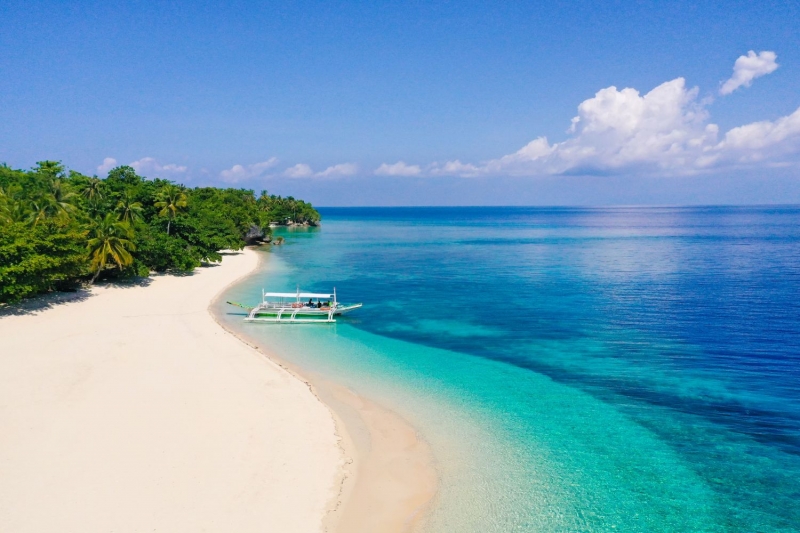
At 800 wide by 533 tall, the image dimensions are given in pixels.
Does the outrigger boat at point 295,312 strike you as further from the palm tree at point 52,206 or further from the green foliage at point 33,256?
the palm tree at point 52,206

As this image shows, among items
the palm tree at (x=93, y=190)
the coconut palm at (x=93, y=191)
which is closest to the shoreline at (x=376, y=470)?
the palm tree at (x=93, y=190)

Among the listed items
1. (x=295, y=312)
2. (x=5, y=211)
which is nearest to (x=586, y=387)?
(x=295, y=312)

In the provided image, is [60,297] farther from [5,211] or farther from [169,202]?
[169,202]

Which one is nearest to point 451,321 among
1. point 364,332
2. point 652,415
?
point 364,332

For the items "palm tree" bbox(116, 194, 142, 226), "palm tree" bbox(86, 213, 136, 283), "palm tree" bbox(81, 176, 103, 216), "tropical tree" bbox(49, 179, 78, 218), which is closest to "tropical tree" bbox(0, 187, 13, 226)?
"tropical tree" bbox(49, 179, 78, 218)

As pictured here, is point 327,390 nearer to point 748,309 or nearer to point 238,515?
point 238,515

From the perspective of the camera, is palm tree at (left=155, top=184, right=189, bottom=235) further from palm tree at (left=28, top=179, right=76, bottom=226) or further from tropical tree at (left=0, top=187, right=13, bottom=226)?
tropical tree at (left=0, top=187, right=13, bottom=226)

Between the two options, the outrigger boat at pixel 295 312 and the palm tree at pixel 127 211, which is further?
the palm tree at pixel 127 211
